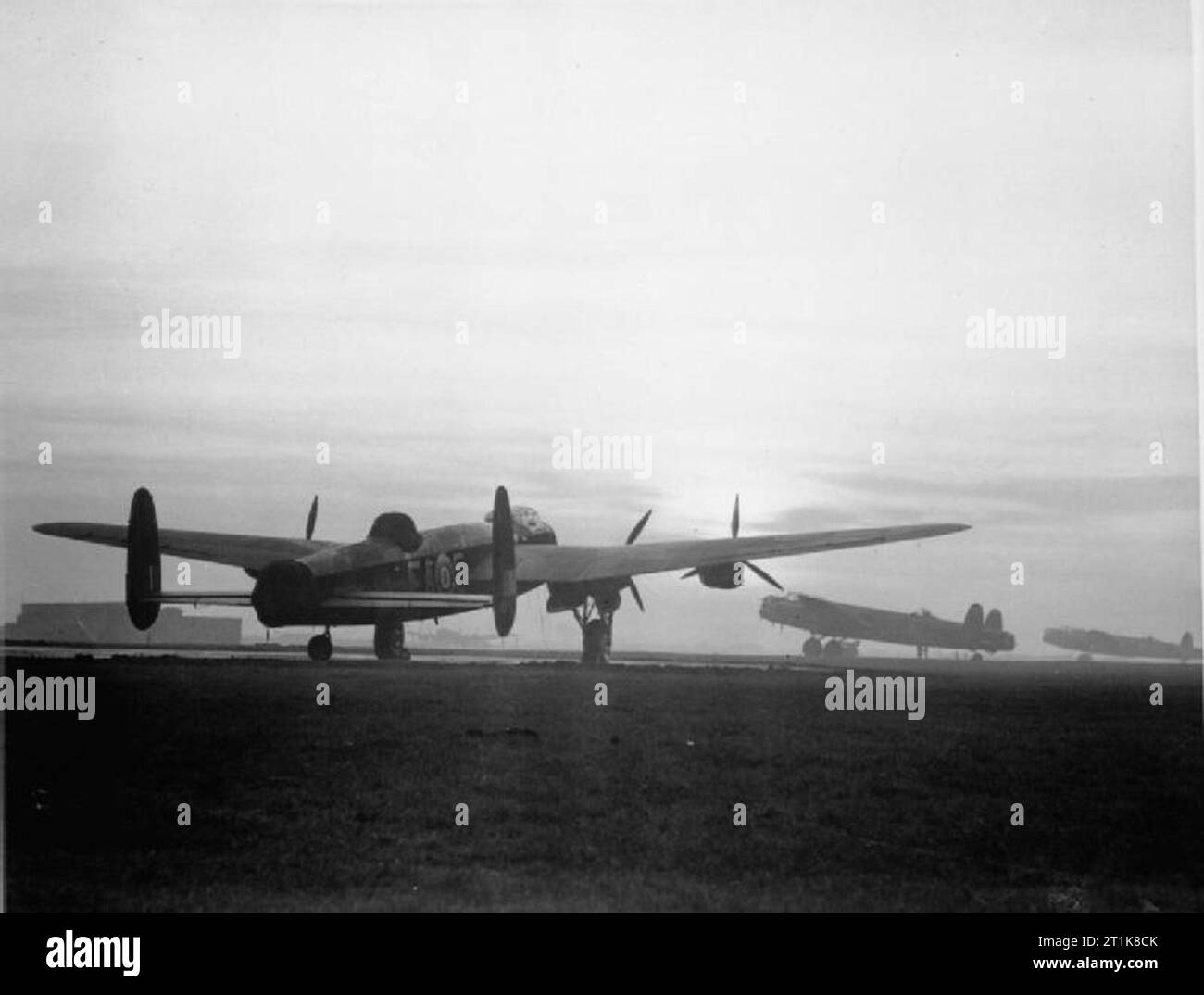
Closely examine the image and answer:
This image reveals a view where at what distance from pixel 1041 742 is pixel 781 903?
7171 millimetres

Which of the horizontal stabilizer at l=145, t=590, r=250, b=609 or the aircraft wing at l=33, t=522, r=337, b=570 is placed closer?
the horizontal stabilizer at l=145, t=590, r=250, b=609

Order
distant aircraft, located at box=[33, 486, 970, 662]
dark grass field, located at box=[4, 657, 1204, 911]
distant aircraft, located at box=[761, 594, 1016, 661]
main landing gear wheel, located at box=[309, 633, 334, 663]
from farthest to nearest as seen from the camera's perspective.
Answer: distant aircraft, located at box=[761, 594, 1016, 661] → main landing gear wheel, located at box=[309, 633, 334, 663] → distant aircraft, located at box=[33, 486, 970, 662] → dark grass field, located at box=[4, 657, 1204, 911]

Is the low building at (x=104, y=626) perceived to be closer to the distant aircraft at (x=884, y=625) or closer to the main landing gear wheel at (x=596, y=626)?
the main landing gear wheel at (x=596, y=626)

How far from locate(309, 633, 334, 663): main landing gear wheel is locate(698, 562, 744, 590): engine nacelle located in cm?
1053

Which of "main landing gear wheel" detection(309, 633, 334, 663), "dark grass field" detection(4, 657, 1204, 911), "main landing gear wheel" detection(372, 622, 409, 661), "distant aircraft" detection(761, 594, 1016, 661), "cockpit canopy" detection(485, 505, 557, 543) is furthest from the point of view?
"distant aircraft" detection(761, 594, 1016, 661)

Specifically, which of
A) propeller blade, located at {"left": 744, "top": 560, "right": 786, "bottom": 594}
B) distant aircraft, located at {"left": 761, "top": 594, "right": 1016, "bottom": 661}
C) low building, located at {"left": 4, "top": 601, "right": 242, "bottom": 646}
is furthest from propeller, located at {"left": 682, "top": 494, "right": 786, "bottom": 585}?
distant aircraft, located at {"left": 761, "top": 594, "right": 1016, "bottom": 661}

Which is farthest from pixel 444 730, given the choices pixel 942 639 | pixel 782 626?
pixel 942 639

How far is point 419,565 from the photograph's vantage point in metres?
28.1

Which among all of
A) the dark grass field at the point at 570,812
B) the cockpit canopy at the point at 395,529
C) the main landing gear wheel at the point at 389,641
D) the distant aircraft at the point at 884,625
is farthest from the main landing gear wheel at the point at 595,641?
the distant aircraft at the point at 884,625

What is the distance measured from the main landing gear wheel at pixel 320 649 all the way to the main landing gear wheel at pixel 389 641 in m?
1.30

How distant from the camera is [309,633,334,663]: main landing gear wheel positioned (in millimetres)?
28359

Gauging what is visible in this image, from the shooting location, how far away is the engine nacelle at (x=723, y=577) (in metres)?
34.0

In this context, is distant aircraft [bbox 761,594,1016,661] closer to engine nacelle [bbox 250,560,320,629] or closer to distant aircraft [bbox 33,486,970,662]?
distant aircraft [bbox 33,486,970,662]
